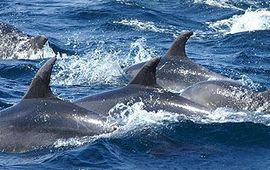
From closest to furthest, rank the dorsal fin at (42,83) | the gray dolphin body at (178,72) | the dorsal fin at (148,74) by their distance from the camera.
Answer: the dorsal fin at (42,83) → the dorsal fin at (148,74) → the gray dolphin body at (178,72)

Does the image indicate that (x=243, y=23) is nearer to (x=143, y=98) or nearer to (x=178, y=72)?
(x=178, y=72)

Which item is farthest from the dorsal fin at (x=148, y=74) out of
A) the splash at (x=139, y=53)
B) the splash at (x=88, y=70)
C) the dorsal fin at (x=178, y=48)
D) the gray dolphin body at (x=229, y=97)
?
the splash at (x=139, y=53)

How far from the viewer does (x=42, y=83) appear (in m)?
13.1

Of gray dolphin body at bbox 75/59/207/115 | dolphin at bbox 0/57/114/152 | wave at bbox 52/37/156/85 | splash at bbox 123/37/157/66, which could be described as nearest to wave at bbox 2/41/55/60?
wave at bbox 52/37/156/85

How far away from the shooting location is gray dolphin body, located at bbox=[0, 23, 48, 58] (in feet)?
80.2

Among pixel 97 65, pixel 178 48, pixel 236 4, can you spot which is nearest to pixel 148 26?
pixel 236 4

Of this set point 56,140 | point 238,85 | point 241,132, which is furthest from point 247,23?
point 56,140

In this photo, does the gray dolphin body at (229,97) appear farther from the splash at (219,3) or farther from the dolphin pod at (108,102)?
the splash at (219,3)

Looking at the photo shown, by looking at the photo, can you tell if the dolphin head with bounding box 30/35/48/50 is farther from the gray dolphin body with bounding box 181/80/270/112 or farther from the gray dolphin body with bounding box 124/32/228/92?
the gray dolphin body with bounding box 181/80/270/112

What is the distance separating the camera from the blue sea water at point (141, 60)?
1288cm

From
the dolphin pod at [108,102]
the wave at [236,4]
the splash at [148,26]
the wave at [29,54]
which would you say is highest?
the dolphin pod at [108,102]

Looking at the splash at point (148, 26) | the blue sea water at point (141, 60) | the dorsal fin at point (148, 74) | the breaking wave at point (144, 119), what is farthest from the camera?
the splash at point (148, 26)

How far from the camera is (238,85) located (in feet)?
56.6

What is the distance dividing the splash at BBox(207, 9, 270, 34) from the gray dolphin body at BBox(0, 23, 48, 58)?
33.6 ft
